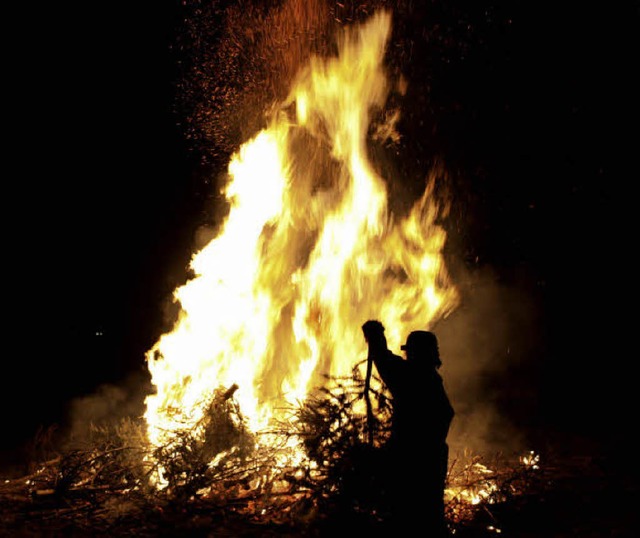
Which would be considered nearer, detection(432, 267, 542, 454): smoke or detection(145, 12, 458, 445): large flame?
detection(145, 12, 458, 445): large flame

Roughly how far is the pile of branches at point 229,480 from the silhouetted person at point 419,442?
43 cm

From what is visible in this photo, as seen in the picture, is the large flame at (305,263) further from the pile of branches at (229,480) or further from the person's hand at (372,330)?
the person's hand at (372,330)

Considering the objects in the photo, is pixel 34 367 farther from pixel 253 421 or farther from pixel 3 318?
pixel 253 421

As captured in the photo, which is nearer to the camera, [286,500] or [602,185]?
[286,500]

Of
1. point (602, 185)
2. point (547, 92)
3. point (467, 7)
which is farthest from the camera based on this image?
point (602, 185)

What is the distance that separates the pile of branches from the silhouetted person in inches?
16.9

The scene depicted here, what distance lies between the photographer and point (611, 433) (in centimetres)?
730

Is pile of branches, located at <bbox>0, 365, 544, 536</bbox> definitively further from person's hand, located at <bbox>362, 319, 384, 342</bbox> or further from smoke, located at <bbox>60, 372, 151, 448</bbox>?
smoke, located at <bbox>60, 372, 151, 448</bbox>

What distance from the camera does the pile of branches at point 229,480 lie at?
13.8ft

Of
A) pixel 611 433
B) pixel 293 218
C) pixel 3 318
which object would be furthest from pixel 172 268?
pixel 611 433

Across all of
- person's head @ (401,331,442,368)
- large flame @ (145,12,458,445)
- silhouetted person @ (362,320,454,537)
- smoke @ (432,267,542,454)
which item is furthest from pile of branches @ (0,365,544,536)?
smoke @ (432,267,542,454)

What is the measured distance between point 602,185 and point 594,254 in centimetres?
146

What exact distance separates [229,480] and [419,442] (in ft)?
7.37

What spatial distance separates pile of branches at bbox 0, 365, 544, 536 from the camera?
4.21 metres
